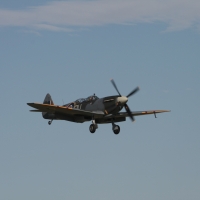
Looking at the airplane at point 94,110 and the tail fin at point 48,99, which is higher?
the tail fin at point 48,99

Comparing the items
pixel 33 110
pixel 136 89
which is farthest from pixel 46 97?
pixel 136 89

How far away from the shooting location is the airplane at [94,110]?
4809 centimetres

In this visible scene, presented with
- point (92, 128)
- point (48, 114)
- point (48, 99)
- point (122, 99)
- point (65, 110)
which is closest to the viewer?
point (122, 99)

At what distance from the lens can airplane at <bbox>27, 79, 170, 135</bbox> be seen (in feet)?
158

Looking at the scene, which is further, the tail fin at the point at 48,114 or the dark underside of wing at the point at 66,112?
the tail fin at the point at 48,114

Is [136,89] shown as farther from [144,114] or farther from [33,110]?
[33,110]

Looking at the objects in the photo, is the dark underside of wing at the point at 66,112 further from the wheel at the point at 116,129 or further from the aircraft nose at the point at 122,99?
the aircraft nose at the point at 122,99

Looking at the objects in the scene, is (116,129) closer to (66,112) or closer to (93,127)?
(93,127)

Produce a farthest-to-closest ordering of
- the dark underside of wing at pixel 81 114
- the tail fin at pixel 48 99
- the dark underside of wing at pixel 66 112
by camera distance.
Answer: the tail fin at pixel 48 99 < the dark underside of wing at pixel 81 114 < the dark underside of wing at pixel 66 112

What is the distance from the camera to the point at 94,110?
49094mm

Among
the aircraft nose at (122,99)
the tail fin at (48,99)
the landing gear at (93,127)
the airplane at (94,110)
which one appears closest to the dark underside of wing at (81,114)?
the airplane at (94,110)

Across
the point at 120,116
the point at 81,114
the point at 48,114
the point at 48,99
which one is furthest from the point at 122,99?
the point at 48,99

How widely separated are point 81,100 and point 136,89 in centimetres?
409

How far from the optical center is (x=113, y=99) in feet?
158
